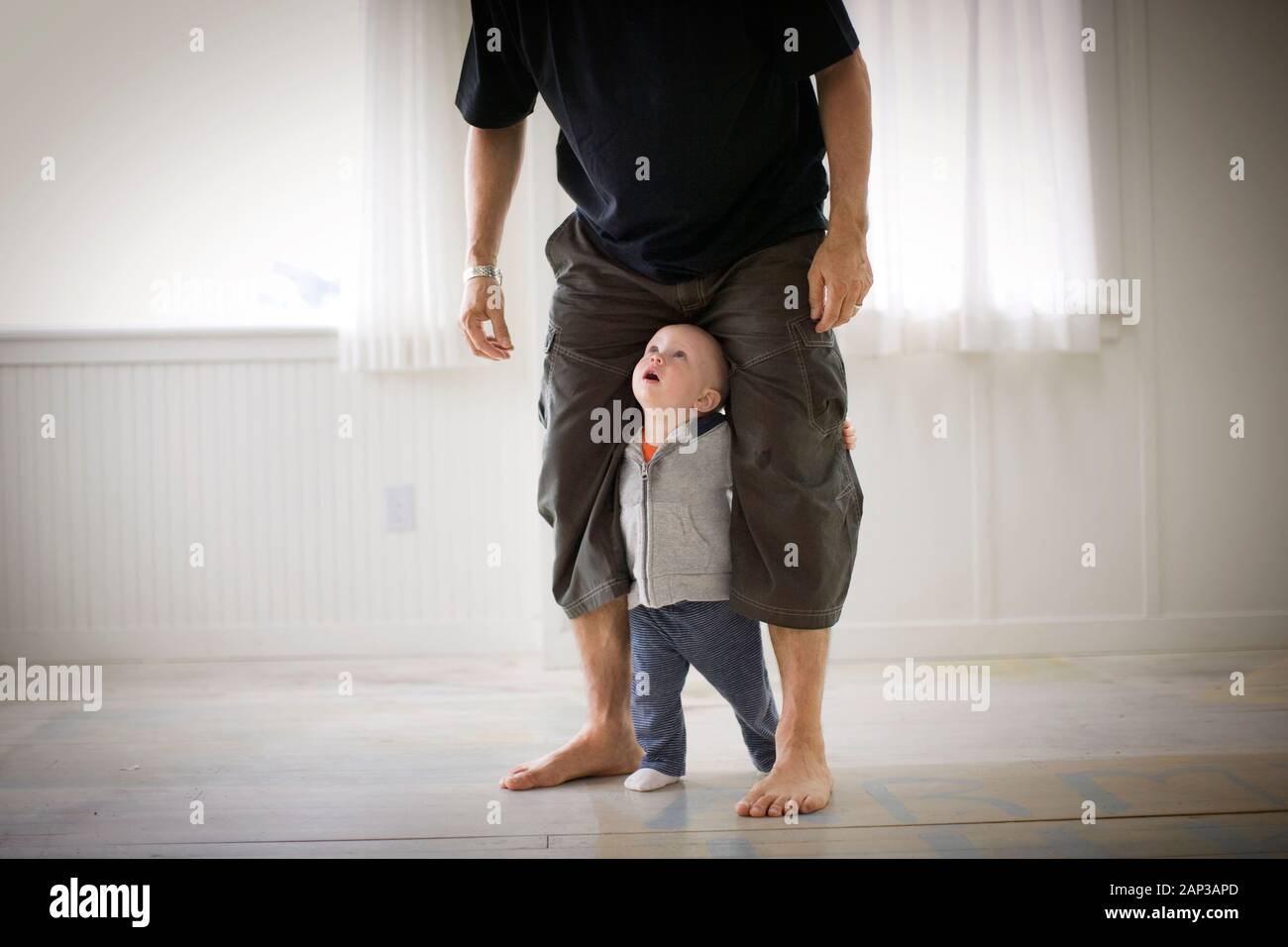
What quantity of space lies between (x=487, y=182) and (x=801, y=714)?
32.5 inches

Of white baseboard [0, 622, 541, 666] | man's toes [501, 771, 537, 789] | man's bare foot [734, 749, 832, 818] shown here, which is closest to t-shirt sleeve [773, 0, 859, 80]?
man's bare foot [734, 749, 832, 818]

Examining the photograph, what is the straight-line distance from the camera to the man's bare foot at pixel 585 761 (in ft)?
4.66

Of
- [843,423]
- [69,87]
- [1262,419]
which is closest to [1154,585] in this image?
[1262,419]

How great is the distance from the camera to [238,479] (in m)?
2.41

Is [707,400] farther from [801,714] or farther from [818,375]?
[801,714]

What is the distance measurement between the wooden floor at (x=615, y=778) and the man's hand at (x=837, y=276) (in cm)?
59

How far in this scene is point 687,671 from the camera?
1414 mm

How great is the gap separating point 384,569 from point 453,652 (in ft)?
0.79

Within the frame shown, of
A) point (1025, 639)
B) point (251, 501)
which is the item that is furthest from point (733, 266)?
point (251, 501)

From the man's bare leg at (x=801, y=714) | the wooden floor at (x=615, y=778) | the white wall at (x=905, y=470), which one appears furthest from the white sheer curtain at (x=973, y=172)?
the man's bare leg at (x=801, y=714)

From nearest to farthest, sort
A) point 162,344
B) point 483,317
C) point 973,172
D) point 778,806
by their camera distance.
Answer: point 778,806
point 483,317
point 973,172
point 162,344

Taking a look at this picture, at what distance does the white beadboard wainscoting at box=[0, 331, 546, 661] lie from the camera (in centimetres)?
238

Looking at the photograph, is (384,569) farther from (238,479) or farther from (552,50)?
(552,50)
